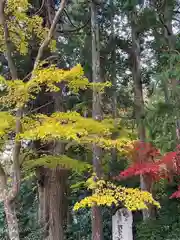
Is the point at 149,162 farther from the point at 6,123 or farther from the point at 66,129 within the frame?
the point at 6,123

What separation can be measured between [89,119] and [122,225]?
3371mm

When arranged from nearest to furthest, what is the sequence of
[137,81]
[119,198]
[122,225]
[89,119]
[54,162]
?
1. [119,198]
2. [89,119]
3. [54,162]
4. [122,225]
5. [137,81]

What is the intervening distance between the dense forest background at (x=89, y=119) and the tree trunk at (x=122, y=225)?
0.07 feet

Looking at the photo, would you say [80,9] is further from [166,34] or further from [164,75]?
[164,75]

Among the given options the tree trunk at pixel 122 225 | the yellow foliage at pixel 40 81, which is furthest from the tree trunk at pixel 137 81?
the yellow foliage at pixel 40 81

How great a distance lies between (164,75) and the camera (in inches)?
253

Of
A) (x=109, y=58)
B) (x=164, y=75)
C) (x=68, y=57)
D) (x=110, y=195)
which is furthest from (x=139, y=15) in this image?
(x=110, y=195)

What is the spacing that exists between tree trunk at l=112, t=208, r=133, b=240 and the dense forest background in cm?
2

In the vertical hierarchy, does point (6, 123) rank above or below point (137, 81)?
below

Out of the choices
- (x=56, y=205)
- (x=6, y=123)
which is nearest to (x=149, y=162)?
(x=56, y=205)

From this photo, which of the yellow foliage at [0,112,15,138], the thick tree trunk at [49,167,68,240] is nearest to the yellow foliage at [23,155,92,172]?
the yellow foliage at [0,112,15,138]

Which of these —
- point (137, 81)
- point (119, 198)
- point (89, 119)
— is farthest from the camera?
point (137, 81)

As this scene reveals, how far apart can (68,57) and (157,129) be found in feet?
12.4

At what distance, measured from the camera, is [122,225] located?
7.61 meters
